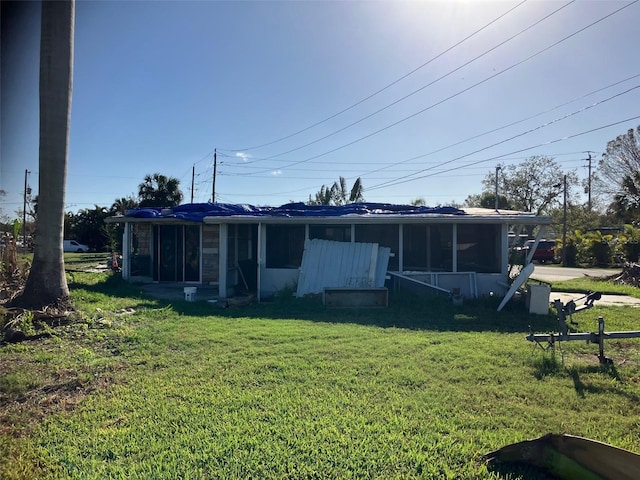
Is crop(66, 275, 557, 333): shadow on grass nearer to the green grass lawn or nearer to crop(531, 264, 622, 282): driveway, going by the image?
the green grass lawn

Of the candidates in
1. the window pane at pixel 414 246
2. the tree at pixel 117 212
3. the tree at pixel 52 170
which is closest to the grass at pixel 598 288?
the window pane at pixel 414 246

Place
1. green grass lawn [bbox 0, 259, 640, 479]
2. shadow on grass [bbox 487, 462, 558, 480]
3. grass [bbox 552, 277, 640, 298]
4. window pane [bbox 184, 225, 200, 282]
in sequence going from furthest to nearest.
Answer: window pane [bbox 184, 225, 200, 282]
grass [bbox 552, 277, 640, 298]
green grass lawn [bbox 0, 259, 640, 479]
shadow on grass [bbox 487, 462, 558, 480]

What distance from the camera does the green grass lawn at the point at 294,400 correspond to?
9.83 feet

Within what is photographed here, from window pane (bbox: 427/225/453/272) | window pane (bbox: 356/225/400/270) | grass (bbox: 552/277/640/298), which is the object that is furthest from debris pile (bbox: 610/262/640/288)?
window pane (bbox: 356/225/400/270)

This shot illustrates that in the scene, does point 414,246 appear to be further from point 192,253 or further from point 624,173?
point 624,173

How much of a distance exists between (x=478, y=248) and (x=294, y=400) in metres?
8.48

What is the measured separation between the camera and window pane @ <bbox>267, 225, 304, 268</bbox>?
38.8ft

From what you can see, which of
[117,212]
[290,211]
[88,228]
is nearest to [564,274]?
[290,211]

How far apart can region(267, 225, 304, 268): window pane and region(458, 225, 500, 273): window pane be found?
4374 mm

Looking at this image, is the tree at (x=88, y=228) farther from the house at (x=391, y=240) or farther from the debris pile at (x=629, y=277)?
the debris pile at (x=629, y=277)

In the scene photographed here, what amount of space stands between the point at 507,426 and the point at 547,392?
111 cm

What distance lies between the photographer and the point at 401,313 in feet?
29.6

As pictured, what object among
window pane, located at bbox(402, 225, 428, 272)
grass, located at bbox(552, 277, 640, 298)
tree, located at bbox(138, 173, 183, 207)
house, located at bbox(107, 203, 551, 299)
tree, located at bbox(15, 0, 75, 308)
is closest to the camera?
tree, located at bbox(15, 0, 75, 308)

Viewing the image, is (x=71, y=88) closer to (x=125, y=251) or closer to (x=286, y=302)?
(x=286, y=302)
